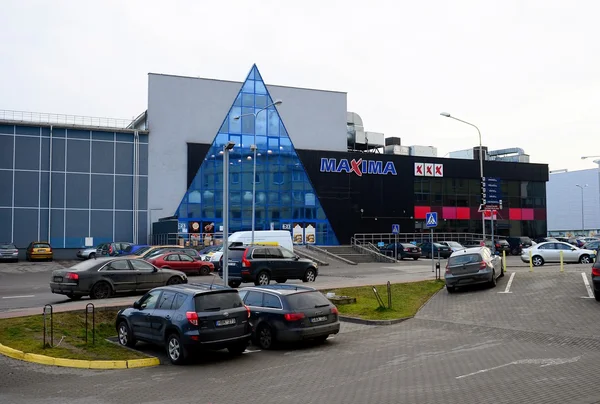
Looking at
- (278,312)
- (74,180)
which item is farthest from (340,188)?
(278,312)

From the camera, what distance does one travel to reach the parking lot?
974cm

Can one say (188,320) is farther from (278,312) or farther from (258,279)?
(258,279)

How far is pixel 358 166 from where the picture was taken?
58.3m

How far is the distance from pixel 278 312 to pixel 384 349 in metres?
2.61

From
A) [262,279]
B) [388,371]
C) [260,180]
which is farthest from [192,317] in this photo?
[260,180]

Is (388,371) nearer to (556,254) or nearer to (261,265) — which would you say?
(261,265)

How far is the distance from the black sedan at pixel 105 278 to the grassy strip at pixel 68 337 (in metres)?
3.43

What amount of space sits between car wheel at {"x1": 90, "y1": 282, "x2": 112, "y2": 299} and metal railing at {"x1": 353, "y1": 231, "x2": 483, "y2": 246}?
37.1 meters

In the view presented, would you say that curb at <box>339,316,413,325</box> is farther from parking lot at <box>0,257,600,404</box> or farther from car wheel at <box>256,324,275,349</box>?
car wheel at <box>256,324,275,349</box>

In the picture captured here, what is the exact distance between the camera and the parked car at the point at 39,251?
44344 millimetres

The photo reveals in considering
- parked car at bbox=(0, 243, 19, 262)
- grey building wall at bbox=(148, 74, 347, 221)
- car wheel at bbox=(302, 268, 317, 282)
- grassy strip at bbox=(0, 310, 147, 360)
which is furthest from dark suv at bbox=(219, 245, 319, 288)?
grey building wall at bbox=(148, 74, 347, 221)

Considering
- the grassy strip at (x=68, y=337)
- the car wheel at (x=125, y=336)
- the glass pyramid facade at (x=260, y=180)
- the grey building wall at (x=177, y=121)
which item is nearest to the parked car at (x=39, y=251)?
the grey building wall at (x=177, y=121)

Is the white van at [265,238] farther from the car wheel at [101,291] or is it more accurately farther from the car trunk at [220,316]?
the car trunk at [220,316]

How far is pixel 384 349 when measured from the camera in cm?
1410
